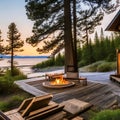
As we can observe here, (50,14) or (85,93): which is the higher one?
(50,14)

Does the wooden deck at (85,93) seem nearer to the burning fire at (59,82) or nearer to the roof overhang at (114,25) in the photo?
the burning fire at (59,82)

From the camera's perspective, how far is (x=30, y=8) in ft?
50.9

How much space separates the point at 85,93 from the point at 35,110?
4023 millimetres

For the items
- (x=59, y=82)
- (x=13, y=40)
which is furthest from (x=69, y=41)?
(x=13, y=40)

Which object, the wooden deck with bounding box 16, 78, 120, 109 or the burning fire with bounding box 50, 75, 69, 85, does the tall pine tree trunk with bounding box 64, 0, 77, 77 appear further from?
the wooden deck with bounding box 16, 78, 120, 109

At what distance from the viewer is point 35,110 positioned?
231 inches

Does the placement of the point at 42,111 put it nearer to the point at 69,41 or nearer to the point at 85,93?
the point at 85,93

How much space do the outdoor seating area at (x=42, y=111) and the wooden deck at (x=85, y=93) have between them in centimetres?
141

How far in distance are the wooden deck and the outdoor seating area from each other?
55.5 inches

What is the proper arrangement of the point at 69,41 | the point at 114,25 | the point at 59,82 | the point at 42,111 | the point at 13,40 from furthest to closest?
the point at 13,40 < the point at 69,41 < the point at 114,25 < the point at 59,82 < the point at 42,111

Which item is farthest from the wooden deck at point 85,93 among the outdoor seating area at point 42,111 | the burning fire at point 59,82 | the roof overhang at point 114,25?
the roof overhang at point 114,25

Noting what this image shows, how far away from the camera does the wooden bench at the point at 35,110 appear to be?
558cm

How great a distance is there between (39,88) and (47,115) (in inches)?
188

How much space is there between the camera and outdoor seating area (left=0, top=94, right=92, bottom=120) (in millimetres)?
5613
